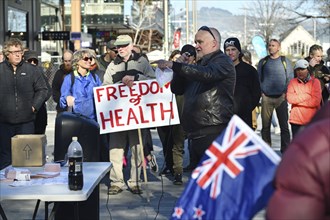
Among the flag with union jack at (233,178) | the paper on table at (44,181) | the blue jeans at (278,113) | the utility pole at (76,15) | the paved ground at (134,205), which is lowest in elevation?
the paved ground at (134,205)

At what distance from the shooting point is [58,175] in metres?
5.48

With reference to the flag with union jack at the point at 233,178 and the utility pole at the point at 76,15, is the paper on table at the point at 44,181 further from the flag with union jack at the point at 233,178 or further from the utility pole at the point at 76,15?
the utility pole at the point at 76,15

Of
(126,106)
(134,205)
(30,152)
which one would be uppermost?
(126,106)

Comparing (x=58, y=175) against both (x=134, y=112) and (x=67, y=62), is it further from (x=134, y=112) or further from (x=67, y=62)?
(x=67, y=62)

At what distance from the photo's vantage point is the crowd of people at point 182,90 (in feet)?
21.2

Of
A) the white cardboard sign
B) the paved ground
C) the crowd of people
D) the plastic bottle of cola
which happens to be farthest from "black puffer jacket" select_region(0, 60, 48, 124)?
the plastic bottle of cola

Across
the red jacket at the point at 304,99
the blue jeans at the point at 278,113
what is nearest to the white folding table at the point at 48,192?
the red jacket at the point at 304,99

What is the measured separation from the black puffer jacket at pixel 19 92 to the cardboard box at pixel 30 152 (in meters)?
3.31

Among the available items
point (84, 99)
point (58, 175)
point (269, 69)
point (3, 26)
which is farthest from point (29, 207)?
point (3, 26)

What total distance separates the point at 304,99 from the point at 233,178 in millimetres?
8482

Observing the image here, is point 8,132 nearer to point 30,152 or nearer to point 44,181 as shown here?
point 30,152

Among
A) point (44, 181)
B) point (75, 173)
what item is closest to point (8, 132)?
point (44, 181)

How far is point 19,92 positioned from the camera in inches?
362

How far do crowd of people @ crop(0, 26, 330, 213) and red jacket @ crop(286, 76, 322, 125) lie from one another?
0.02 m
